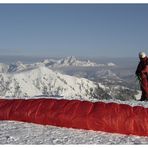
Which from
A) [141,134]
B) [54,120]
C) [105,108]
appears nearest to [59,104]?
[54,120]

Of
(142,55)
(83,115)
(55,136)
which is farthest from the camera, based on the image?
(142,55)

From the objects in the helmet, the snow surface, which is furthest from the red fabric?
the helmet

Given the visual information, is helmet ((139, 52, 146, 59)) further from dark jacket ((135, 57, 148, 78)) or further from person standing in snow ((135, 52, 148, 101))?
dark jacket ((135, 57, 148, 78))

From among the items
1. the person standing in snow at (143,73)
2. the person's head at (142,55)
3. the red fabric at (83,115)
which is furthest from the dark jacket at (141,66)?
the red fabric at (83,115)

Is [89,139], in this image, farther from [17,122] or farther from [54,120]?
[17,122]

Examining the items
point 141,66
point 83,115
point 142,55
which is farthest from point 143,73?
point 83,115

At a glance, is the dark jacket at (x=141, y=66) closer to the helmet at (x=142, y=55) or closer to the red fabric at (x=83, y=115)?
the helmet at (x=142, y=55)

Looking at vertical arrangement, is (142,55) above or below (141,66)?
above

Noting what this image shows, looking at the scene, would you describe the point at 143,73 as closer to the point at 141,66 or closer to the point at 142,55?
the point at 141,66
